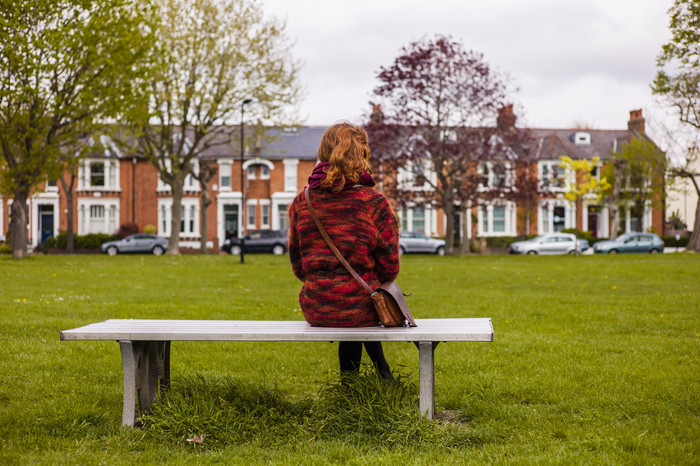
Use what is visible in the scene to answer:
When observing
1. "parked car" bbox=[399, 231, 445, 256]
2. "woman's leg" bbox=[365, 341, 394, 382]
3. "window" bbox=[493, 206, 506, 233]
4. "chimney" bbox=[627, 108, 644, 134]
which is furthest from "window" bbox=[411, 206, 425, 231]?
"woman's leg" bbox=[365, 341, 394, 382]

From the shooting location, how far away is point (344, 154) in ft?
15.4

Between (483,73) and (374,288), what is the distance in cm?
3476

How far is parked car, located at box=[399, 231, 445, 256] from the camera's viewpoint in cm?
4388

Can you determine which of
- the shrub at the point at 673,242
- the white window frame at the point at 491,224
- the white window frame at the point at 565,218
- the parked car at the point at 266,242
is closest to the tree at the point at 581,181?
the white window frame at the point at 565,218

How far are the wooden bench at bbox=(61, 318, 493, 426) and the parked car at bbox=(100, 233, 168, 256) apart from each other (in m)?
41.4

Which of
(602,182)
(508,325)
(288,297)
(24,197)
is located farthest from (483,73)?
(508,325)

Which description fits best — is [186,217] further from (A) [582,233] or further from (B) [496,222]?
(A) [582,233]

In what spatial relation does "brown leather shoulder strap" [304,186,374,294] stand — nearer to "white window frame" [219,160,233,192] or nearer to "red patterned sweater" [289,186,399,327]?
"red patterned sweater" [289,186,399,327]

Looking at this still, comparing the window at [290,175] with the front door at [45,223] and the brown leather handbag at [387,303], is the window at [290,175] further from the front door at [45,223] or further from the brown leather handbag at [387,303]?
the brown leather handbag at [387,303]

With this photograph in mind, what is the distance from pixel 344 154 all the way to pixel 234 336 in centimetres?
137

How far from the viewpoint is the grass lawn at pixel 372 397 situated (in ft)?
13.8

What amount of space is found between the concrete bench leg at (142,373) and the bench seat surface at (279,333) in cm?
16

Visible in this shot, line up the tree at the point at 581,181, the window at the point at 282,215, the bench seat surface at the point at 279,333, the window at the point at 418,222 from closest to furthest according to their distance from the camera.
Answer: the bench seat surface at the point at 279,333 < the tree at the point at 581,181 < the window at the point at 282,215 < the window at the point at 418,222

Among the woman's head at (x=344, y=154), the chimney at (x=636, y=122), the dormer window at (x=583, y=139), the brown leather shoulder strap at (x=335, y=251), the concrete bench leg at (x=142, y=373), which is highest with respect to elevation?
the chimney at (x=636, y=122)
